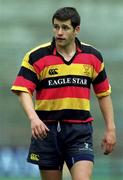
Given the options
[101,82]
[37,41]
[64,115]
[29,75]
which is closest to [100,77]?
[101,82]

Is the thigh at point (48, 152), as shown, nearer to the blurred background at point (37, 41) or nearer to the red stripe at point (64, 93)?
the red stripe at point (64, 93)

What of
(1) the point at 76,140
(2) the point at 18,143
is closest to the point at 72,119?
(1) the point at 76,140

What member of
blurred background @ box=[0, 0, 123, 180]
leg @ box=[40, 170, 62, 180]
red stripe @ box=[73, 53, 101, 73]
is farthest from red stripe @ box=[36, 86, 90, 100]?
blurred background @ box=[0, 0, 123, 180]

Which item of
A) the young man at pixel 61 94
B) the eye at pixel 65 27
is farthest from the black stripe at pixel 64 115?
the eye at pixel 65 27

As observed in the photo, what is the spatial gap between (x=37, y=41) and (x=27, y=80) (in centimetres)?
601

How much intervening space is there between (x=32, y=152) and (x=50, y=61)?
2.25 feet

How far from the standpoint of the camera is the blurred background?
12.1 m

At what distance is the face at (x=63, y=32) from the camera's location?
20.2 feet

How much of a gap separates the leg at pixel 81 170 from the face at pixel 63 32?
85cm

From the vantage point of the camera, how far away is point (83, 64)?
20.5 ft

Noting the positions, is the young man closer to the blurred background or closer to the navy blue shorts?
the navy blue shorts

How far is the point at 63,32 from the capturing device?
615 centimetres

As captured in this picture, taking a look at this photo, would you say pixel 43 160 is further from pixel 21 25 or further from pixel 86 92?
pixel 21 25

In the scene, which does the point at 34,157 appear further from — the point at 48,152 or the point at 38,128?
the point at 38,128
